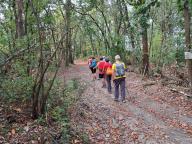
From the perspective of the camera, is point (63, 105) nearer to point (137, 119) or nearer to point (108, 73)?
point (137, 119)

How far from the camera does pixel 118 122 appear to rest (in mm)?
10250

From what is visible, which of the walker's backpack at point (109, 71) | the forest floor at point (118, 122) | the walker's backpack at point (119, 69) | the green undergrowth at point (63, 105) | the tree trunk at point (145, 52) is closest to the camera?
the forest floor at point (118, 122)

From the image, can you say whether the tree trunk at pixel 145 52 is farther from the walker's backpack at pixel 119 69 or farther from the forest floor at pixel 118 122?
the walker's backpack at pixel 119 69

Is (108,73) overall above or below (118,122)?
above

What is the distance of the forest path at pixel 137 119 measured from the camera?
880 centimetres

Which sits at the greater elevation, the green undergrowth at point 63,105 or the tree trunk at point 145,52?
the tree trunk at point 145,52

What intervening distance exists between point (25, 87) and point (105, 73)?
8.10m

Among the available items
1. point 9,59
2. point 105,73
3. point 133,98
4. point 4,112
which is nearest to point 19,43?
point 9,59

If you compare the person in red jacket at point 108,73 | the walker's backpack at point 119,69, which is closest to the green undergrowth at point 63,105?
the walker's backpack at point 119,69

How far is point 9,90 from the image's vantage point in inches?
339

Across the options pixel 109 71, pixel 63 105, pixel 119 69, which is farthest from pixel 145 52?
pixel 63 105

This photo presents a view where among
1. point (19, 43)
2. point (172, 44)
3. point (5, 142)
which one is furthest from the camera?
point (172, 44)

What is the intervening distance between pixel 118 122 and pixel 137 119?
78cm

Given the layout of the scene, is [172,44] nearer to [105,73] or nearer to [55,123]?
[105,73]
